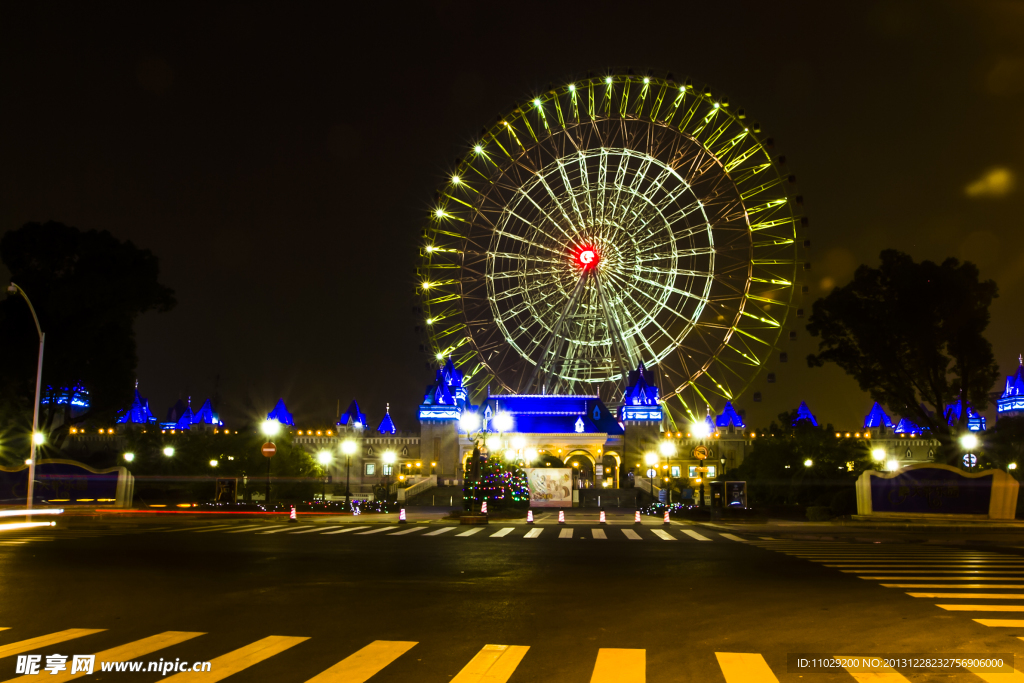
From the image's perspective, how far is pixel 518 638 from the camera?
9.18 m

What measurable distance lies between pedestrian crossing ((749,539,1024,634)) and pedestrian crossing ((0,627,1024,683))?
4.24 metres

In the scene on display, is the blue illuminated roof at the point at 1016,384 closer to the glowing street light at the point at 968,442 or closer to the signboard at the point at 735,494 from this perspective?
the glowing street light at the point at 968,442

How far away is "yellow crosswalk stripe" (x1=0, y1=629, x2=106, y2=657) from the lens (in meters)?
8.46

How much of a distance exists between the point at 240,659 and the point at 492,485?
1366 inches

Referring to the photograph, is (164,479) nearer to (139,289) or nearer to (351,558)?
(139,289)

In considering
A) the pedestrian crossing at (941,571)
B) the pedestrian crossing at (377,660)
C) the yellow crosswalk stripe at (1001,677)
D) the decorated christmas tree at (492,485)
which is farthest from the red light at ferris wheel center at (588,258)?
the yellow crosswalk stripe at (1001,677)

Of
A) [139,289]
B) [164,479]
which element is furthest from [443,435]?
→ [139,289]

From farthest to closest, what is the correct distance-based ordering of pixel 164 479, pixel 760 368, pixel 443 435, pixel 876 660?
pixel 443 435, pixel 164 479, pixel 760 368, pixel 876 660

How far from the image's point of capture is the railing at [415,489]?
6694cm

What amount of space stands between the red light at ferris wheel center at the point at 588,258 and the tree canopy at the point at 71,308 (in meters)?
32.3

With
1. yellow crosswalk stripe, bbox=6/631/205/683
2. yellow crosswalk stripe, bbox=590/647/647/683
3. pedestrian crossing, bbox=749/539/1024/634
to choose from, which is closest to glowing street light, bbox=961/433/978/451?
pedestrian crossing, bbox=749/539/1024/634

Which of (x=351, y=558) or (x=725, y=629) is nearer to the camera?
(x=725, y=629)

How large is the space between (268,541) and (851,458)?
50455 millimetres

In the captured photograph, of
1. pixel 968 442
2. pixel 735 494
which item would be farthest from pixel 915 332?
pixel 735 494
